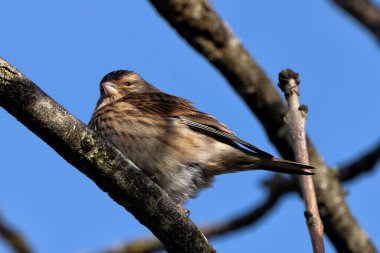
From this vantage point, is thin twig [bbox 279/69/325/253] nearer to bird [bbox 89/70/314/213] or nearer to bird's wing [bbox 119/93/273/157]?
bird [bbox 89/70/314/213]

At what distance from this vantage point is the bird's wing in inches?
251

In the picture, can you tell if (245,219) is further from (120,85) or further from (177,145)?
(120,85)

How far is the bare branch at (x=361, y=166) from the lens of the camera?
6.79 m

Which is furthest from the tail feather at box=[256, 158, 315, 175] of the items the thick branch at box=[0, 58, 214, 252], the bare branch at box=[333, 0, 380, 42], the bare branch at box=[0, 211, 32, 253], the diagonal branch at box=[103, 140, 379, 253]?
the bare branch at box=[0, 211, 32, 253]

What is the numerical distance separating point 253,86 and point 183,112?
785 mm

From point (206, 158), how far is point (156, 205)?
88.4 inches

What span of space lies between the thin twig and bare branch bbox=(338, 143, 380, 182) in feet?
7.93

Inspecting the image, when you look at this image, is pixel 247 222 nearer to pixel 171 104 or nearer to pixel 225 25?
pixel 171 104

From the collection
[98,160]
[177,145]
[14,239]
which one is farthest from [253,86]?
[98,160]

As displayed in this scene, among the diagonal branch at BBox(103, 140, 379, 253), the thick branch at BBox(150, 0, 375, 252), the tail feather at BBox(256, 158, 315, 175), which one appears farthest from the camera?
the diagonal branch at BBox(103, 140, 379, 253)

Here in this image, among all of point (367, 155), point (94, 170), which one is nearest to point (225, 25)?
point (367, 155)

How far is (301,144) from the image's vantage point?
13.6 feet

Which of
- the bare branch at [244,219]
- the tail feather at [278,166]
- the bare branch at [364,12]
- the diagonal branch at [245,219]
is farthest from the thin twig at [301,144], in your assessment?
the bare branch at [244,219]

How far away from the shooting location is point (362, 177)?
23.3 ft
